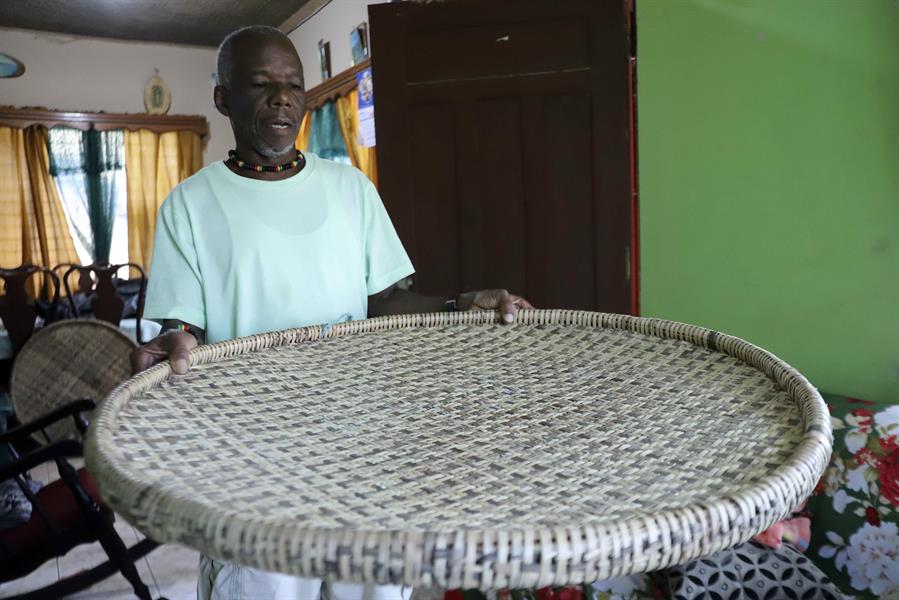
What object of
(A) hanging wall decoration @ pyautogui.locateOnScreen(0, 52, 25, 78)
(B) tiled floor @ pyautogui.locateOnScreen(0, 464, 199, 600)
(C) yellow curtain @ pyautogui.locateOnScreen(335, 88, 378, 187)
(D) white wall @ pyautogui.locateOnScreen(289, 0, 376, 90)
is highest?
(D) white wall @ pyautogui.locateOnScreen(289, 0, 376, 90)

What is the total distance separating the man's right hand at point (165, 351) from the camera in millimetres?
898

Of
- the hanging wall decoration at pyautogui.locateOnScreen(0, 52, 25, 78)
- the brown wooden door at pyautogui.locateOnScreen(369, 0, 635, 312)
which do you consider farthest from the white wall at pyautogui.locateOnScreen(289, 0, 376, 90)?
the brown wooden door at pyautogui.locateOnScreen(369, 0, 635, 312)

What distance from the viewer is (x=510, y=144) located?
2.25m

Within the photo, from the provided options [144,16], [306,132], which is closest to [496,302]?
[306,132]

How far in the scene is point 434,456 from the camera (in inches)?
27.0

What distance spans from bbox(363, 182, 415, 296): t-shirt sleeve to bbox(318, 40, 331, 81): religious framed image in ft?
12.3

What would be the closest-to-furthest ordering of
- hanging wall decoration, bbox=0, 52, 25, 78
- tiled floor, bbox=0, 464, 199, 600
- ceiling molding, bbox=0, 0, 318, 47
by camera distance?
tiled floor, bbox=0, 464, 199, 600 → hanging wall decoration, bbox=0, 52, 25, 78 → ceiling molding, bbox=0, 0, 318, 47

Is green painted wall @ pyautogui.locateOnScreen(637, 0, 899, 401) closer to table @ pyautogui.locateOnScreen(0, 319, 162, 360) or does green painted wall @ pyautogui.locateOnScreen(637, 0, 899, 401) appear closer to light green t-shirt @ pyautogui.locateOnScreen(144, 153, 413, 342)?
light green t-shirt @ pyautogui.locateOnScreen(144, 153, 413, 342)

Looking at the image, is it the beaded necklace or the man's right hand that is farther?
the beaded necklace

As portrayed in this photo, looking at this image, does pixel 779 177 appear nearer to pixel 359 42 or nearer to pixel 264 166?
pixel 264 166

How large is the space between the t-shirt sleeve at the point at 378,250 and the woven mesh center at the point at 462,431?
19 centimetres

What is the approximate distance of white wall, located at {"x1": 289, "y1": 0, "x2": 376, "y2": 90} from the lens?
168 inches

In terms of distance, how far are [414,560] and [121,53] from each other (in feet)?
21.6

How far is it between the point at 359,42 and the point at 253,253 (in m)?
3.37
